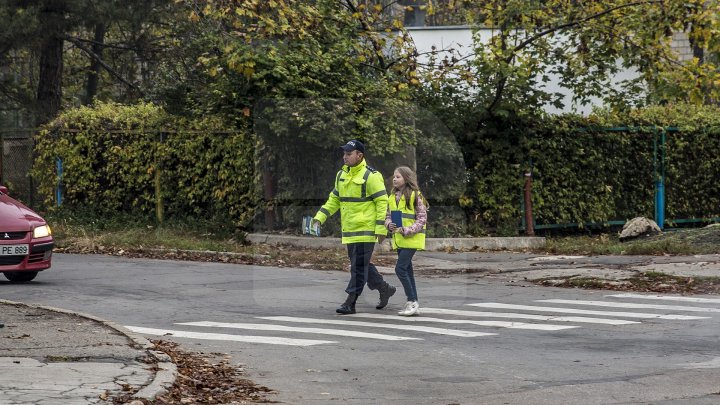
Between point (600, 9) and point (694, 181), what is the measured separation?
16.9 feet

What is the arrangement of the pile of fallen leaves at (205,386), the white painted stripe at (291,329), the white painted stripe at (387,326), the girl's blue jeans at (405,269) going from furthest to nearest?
the girl's blue jeans at (405,269) → the white painted stripe at (387,326) → the white painted stripe at (291,329) → the pile of fallen leaves at (205,386)

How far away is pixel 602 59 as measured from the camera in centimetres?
2345

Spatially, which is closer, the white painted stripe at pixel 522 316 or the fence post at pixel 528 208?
the white painted stripe at pixel 522 316

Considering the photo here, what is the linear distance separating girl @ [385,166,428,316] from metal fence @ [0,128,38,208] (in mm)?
15728

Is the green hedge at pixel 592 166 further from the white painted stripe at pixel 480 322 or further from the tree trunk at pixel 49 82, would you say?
the tree trunk at pixel 49 82

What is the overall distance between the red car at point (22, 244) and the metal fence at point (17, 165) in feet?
35.7

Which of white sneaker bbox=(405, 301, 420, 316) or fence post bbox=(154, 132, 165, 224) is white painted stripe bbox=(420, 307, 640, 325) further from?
fence post bbox=(154, 132, 165, 224)

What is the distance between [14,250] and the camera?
53.2 feet

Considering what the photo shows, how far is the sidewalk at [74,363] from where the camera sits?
27.0 feet

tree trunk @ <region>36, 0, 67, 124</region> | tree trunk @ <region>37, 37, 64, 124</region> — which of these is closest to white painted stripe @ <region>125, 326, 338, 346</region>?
tree trunk @ <region>36, 0, 67, 124</region>

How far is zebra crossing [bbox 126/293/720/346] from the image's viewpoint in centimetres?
1196

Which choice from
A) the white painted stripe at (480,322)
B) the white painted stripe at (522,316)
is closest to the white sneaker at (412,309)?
the white painted stripe at (480,322)

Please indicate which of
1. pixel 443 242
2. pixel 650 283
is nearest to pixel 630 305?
pixel 650 283

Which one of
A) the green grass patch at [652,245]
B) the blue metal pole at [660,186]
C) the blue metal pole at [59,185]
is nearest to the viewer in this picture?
the green grass patch at [652,245]
